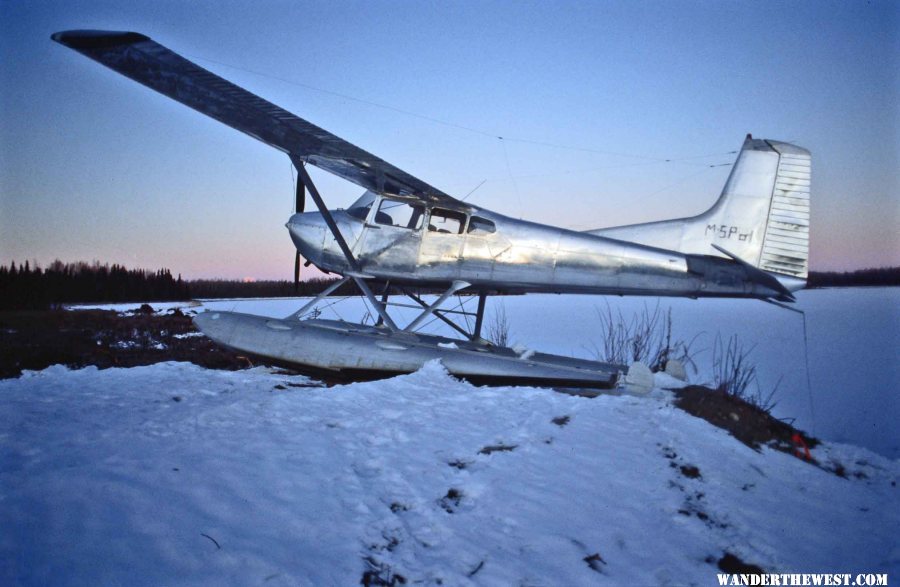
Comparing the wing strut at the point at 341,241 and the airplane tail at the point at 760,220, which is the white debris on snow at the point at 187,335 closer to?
the wing strut at the point at 341,241

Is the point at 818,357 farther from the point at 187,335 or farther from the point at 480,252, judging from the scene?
the point at 187,335

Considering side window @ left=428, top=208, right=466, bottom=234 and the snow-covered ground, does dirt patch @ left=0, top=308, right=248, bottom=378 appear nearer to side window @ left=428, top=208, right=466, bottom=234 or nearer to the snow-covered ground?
the snow-covered ground

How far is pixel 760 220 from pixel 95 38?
319 inches

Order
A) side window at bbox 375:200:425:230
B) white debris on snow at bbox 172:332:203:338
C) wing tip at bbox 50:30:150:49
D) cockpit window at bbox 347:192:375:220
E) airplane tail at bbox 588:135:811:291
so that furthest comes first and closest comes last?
white debris on snow at bbox 172:332:203:338
cockpit window at bbox 347:192:375:220
side window at bbox 375:200:425:230
airplane tail at bbox 588:135:811:291
wing tip at bbox 50:30:150:49

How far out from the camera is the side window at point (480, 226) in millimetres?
6547

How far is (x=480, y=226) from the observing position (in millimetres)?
6605

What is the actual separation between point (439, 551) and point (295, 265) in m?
6.32

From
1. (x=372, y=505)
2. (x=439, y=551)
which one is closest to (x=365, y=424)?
(x=372, y=505)

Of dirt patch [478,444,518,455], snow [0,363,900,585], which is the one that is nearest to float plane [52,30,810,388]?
snow [0,363,900,585]

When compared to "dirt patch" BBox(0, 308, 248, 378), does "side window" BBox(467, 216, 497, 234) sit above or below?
above

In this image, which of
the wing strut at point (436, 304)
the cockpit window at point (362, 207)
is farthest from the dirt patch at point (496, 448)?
the cockpit window at point (362, 207)

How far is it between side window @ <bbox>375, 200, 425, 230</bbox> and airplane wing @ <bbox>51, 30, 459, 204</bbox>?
204 millimetres

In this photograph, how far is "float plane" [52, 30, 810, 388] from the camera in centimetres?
557

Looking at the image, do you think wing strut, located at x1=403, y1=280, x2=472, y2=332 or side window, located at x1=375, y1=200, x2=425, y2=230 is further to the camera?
side window, located at x1=375, y1=200, x2=425, y2=230
